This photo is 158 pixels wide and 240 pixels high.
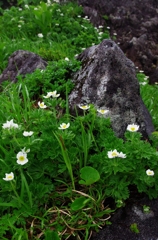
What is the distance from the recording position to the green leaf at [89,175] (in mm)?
2295

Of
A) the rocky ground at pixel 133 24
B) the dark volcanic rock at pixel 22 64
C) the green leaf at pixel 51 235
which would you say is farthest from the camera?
the rocky ground at pixel 133 24

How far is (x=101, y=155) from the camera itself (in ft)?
7.97

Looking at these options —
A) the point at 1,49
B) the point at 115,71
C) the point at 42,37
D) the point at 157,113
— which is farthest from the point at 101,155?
the point at 42,37

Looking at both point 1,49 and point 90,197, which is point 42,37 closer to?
point 1,49

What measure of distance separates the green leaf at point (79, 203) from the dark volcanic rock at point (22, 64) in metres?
2.30

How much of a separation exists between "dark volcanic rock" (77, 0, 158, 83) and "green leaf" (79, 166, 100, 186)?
4.73 metres

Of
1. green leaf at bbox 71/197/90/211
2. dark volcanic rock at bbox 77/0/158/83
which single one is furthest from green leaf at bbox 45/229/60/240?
dark volcanic rock at bbox 77/0/158/83

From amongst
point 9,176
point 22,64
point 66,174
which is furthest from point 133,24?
point 9,176

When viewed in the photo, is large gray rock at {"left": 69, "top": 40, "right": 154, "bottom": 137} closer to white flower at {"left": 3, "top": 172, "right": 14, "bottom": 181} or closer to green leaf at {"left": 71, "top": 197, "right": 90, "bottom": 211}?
green leaf at {"left": 71, "top": 197, "right": 90, "bottom": 211}

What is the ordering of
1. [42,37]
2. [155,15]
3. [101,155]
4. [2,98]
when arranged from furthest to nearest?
[155,15] < [42,37] < [2,98] < [101,155]

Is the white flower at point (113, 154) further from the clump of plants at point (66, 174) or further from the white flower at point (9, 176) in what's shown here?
the white flower at point (9, 176)

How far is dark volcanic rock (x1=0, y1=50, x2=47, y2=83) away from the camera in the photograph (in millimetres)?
4234

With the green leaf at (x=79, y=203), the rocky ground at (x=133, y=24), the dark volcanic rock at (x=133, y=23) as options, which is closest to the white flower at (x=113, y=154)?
the green leaf at (x=79, y=203)

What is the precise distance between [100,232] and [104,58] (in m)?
1.65
